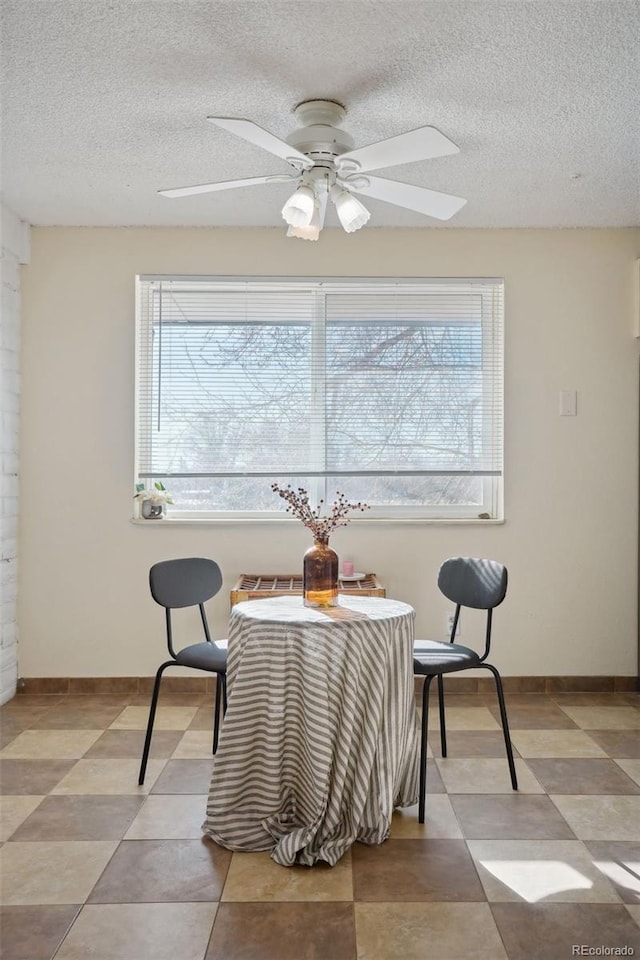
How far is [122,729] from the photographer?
3453mm

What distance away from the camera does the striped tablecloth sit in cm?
227

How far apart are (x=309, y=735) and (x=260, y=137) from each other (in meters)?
1.85

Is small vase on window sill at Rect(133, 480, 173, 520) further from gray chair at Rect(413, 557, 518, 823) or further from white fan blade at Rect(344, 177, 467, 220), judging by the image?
white fan blade at Rect(344, 177, 467, 220)

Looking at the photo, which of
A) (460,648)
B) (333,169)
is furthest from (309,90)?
(460,648)

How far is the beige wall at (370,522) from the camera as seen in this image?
4.07 meters

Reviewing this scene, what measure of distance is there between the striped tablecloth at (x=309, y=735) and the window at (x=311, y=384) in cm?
185

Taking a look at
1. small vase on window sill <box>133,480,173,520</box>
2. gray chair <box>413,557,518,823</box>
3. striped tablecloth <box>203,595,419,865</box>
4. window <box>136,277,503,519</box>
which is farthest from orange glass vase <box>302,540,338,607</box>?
small vase on window sill <box>133,480,173,520</box>

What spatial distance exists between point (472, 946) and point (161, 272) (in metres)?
3.51

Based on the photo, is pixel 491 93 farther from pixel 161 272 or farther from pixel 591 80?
pixel 161 272

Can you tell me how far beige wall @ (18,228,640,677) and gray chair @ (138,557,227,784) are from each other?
32.0 inches

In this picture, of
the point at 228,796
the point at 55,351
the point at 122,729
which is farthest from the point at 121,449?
the point at 228,796

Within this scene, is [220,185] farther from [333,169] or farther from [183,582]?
[183,582]

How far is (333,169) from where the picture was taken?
261 centimetres

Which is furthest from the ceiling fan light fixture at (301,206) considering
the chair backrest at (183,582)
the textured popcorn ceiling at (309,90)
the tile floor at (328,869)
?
the tile floor at (328,869)
